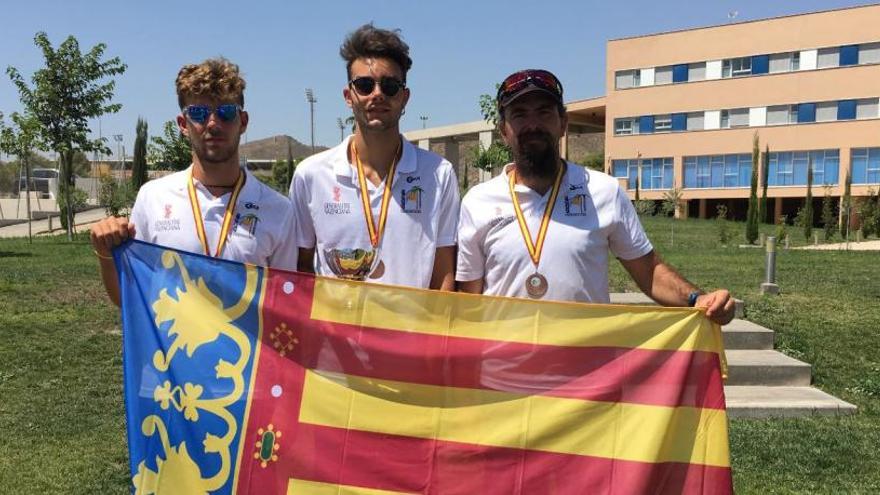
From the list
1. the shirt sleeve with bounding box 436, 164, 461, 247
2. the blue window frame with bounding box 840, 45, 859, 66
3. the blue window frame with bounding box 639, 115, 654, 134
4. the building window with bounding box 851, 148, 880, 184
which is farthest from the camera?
the blue window frame with bounding box 639, 115, 654, 134

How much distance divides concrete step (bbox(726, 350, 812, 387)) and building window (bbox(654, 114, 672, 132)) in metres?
51.9

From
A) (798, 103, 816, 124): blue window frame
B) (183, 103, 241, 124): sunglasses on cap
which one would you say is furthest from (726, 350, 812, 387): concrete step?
(798, 103, 816, 124): blue window frame

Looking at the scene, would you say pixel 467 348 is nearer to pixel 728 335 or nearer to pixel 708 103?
pixel 728 335

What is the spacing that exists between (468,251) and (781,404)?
533 centimetres

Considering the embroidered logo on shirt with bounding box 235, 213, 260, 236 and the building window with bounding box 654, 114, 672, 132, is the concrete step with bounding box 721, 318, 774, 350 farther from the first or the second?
the building window with bounding box 654, 114, 672, 132

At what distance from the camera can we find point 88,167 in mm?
120562

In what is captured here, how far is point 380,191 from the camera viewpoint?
3.83 meters

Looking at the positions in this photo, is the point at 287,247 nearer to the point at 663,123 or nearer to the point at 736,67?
the point at 736,67

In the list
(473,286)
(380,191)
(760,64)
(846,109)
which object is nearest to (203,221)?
(380,191)

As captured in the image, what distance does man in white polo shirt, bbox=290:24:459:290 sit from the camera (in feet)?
12.4

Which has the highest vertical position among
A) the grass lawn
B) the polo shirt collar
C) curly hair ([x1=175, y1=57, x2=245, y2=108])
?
curly hair ([x1=175, y1=57, x2=245, y2=108])

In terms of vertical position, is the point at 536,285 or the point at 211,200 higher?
the point at 211,200

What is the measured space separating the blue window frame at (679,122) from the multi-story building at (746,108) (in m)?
0.08

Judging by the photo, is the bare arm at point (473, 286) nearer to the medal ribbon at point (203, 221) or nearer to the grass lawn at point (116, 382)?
the medal ribbon at point (203, 221)
